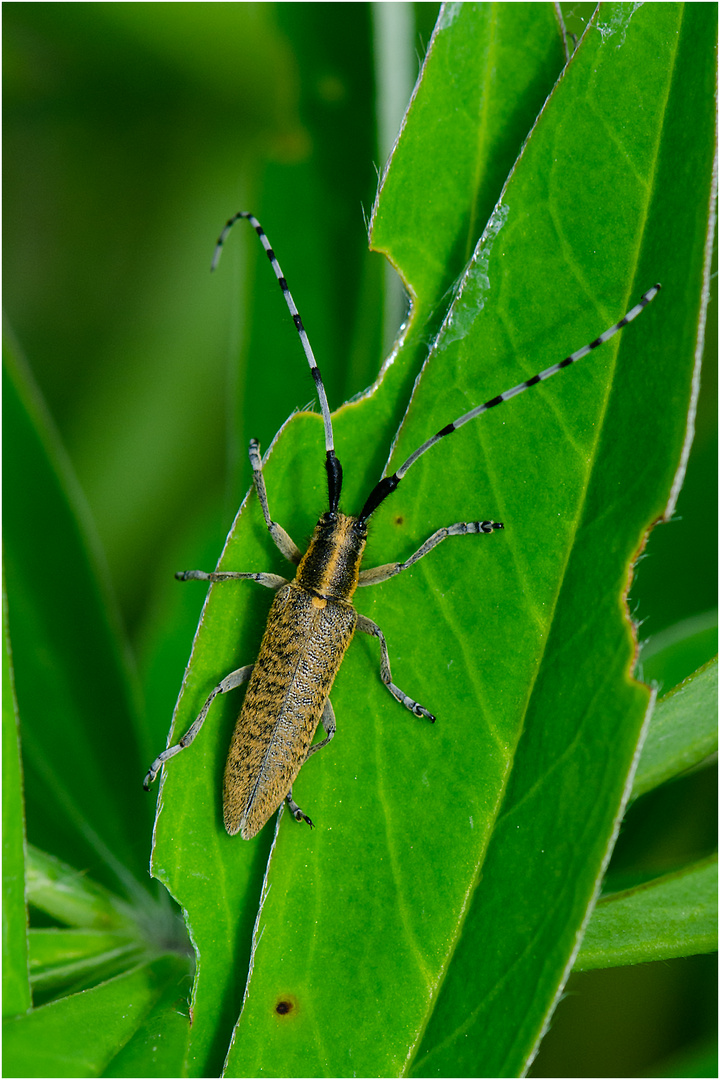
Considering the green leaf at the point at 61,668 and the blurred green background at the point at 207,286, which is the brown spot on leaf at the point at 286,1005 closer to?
the green leaf at the point at 61,668

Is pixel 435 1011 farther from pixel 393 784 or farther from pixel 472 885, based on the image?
pixel 393 784

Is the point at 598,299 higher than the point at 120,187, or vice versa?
the point at 120,187

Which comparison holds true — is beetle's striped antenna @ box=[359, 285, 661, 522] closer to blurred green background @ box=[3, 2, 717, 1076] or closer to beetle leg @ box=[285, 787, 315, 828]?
blurred green background @ box=[3, 2, 717, 1076]

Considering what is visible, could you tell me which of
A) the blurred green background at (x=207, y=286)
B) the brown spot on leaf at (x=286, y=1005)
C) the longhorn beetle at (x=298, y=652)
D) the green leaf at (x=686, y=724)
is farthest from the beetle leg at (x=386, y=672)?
the brown spot on leaf at (x=286, y=1005)

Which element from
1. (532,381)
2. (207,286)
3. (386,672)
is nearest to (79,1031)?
(386,672)

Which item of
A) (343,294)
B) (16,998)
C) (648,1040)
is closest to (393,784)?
(16,998)
